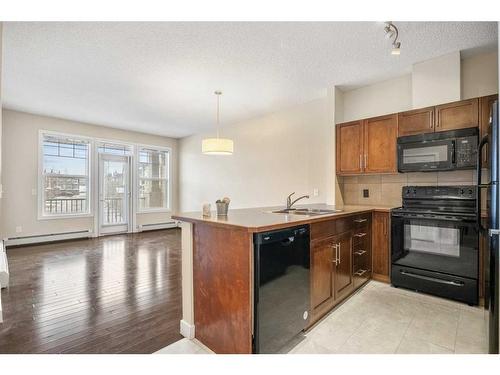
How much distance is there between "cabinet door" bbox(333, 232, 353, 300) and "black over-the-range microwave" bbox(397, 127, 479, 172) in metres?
1.23

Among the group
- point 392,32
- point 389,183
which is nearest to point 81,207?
point 389,183

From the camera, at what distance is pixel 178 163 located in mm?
7633

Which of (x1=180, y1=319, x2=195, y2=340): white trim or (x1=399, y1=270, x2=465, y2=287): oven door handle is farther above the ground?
(x1=399, y1=270, x2=465, y2=287): oven door handle

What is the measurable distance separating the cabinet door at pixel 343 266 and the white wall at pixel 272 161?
63.1 inches

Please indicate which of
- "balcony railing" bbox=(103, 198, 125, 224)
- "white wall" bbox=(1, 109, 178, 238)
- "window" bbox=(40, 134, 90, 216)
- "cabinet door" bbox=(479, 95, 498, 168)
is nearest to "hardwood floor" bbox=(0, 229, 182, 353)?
"white wall" bbox=(1, 109, 178, 238)

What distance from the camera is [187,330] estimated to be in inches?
77.7

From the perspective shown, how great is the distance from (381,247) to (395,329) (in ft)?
3.65

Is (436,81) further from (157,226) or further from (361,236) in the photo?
(157,226)

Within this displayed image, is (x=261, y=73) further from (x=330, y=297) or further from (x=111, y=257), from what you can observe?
(x=111, y=257)

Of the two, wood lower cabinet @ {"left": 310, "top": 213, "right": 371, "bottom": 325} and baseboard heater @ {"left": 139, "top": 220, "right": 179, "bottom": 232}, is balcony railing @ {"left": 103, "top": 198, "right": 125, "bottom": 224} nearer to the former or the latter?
baseboard heater @ {"left": 139, "top": 220, "right": 179, "bottom": 232}

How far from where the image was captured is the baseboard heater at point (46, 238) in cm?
496

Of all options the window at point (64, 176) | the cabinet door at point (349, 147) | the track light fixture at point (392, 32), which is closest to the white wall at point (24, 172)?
the window at point (64, 176)

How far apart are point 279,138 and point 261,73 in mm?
1763

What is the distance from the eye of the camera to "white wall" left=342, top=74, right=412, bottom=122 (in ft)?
11.3
